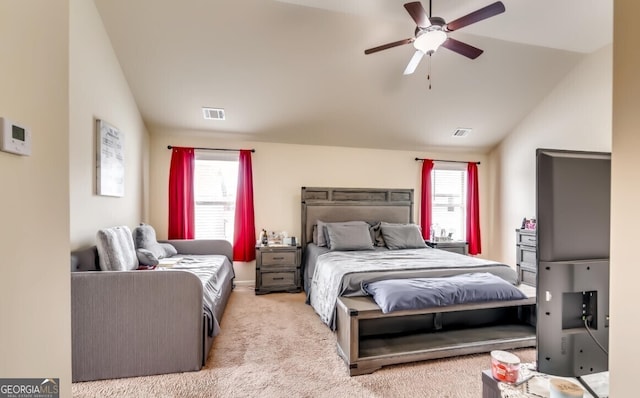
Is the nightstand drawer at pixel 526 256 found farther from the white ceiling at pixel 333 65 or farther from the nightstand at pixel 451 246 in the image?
A: the white ceiling at pixel 333 65

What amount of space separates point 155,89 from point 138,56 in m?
0.47

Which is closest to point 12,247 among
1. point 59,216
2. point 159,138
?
point 59,216

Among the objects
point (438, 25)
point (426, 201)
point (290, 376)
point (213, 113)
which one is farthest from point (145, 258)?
point (426, 201)

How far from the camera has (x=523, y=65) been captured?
3.68m

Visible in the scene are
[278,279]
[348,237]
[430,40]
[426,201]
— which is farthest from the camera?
[426,201]

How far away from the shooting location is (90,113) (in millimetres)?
2621

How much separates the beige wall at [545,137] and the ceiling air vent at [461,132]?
2.56 ft

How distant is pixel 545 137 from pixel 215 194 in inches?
195

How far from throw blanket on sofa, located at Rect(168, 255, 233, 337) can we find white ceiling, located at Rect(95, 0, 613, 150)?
1894mm

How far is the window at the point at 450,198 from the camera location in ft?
17.3

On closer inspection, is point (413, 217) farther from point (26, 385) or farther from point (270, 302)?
point (26, 385)

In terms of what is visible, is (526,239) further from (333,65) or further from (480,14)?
(333,65)

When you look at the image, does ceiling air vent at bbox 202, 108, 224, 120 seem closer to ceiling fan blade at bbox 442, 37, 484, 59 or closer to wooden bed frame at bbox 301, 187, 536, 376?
ceiling fan blade at bbox 442, 37, 484, 59

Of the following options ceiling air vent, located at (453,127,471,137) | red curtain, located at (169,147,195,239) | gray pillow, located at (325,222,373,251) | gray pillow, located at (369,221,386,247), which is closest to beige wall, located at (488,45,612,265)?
ceiling air vent, located at (453,127,471,137)
